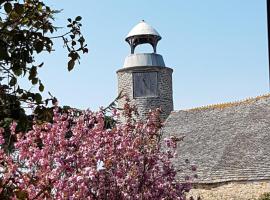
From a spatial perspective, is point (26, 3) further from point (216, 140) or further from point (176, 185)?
point (216, 140)

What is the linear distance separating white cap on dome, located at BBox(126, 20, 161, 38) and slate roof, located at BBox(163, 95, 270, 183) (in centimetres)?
607

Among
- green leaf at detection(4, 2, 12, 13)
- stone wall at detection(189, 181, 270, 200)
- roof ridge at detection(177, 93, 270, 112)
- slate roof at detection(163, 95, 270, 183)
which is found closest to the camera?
green leaf at detection(4, 2, 12, 13)

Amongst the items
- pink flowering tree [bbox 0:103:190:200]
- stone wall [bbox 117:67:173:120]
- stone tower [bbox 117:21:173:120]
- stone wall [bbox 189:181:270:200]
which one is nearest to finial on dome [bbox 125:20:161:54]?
stone tower [bbox 117:21:173:120]

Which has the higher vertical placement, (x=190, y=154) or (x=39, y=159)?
(x=190, y=154)

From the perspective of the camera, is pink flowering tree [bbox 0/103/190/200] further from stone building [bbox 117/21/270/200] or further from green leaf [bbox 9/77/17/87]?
stone building [bbox 117/21/270/200]

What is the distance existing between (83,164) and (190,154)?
24403mm

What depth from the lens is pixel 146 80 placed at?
39.4 metres

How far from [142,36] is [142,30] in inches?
17.8

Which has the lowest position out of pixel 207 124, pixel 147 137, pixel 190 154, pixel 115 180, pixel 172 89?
pixel 115 180

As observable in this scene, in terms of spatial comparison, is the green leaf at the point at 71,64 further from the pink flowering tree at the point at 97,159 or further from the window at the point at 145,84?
the window at the point at 145,84

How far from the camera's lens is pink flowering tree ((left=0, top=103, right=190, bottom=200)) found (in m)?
7.48

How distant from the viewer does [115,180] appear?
8.65 m

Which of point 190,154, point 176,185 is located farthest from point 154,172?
point 190,154

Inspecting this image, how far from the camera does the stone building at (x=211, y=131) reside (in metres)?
28.1
